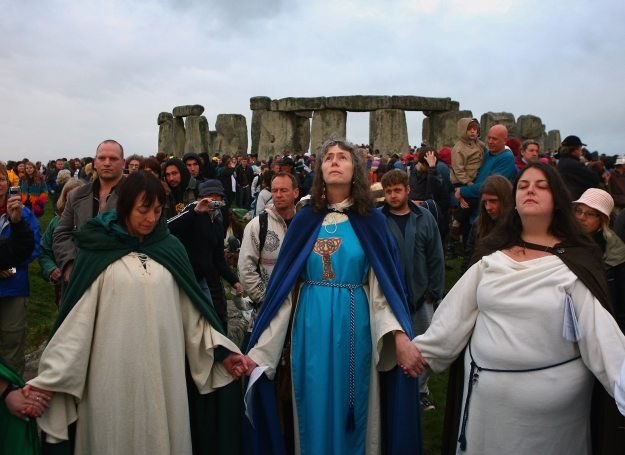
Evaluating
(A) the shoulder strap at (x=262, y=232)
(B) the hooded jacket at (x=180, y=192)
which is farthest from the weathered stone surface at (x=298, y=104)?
(A) the shoulder strap at (x=262, y=232)

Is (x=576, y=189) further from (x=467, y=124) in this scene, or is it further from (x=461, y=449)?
(x=461, y=449)

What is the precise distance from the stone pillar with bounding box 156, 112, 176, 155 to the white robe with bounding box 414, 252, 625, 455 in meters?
27.3

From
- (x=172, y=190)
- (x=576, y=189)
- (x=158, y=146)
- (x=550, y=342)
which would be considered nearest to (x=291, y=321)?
(x=550, y=342)

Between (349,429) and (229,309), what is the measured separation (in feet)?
12.7

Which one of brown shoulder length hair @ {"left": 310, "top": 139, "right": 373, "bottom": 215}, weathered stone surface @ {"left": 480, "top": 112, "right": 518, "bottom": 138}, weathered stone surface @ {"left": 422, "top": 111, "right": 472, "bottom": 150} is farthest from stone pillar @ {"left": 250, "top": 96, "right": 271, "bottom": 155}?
brown shoulder length hair @ {"left": 310, "top": 139, "right": 373, "bottom": 215}

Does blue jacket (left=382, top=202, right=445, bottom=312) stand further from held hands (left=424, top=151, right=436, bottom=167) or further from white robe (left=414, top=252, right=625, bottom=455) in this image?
held hands (left=424, top=151, right=436, bottom=167)

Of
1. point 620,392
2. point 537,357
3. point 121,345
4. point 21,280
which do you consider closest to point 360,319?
point 537,357

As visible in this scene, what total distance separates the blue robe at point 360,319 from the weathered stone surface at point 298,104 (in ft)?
71.1

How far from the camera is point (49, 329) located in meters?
7.07

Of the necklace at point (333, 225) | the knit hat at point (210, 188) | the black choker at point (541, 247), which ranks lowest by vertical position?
the black choker at point (541, 247)

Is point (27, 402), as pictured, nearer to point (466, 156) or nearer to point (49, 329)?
point (49, 329)

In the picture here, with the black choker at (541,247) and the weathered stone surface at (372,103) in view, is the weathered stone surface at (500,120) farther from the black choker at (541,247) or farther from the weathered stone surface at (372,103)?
the black choker at (541,247)

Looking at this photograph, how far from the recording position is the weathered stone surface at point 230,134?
2636 cm

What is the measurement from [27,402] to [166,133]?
27905 millimetres
